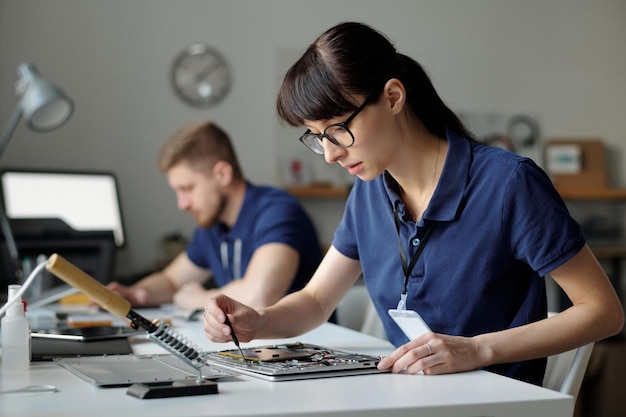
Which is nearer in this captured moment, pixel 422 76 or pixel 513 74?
pixel 422 76

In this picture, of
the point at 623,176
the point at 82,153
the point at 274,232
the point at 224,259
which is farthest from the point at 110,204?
the point at 623,176

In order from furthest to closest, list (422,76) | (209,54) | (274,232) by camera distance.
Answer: (209,54) < (274,232) < (422,76)

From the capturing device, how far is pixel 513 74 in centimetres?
522

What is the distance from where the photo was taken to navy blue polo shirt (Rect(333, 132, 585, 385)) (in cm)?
160

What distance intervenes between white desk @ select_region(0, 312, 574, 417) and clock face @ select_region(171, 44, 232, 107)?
3.27m

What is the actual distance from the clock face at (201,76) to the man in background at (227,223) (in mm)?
1505

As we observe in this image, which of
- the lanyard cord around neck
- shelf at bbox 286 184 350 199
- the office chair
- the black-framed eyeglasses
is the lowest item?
the office chair

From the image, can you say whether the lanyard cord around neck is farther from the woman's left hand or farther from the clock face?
the clock face

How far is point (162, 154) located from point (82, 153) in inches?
56.9

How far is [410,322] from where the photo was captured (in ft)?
5.38

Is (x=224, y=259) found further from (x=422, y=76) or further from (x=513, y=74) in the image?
(x=513, y=74)

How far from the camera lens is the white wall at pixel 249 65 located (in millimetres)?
4359

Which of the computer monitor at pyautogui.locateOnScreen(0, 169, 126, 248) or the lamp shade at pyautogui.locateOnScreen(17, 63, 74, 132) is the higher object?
the lamp shade at pyautogui.locateOnScreen(17, 63, 74, 132)

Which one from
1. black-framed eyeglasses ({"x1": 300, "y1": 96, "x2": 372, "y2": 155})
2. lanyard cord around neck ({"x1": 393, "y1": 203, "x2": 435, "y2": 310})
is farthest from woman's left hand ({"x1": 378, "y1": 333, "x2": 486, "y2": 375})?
black-framed eyeglasses ({"x1": 300, "y1": 96, "x2": 372, "y2": 155})
